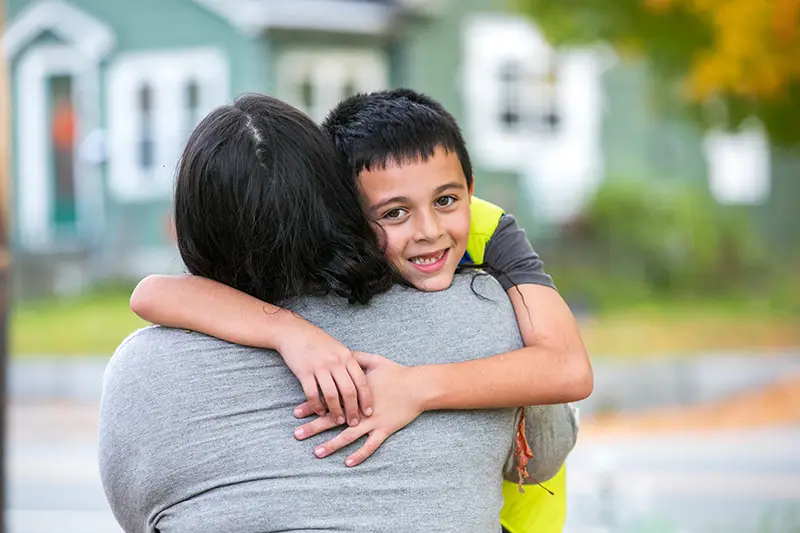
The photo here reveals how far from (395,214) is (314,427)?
1.21ft

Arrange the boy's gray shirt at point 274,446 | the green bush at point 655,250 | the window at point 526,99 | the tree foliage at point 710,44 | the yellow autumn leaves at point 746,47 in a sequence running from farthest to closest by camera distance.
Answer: the window at point 526,99
the green bush at point 655,250
the tree foliage at point 710,44
the yellow autumn leaves at point 746,47
the boy's gray shirt at point 274,446

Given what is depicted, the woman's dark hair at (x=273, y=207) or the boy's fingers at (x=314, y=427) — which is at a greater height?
the woman's dark hair at (x=273, y=207)

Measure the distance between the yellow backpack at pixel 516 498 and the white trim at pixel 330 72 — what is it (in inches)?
390

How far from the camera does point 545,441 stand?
1.38 meters

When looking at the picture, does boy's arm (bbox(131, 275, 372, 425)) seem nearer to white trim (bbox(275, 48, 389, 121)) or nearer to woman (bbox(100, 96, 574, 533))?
woman (bbox(100, 96, 574, 533))

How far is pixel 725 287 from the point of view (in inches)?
412

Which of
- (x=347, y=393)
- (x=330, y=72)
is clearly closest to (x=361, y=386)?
(x=347, y=393)

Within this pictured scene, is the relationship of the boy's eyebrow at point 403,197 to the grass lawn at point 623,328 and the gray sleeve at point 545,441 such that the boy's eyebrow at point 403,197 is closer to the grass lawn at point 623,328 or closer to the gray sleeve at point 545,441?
the gray sleeve at point 545,441

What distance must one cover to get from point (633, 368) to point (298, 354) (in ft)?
25.0

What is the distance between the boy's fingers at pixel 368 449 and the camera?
113cm

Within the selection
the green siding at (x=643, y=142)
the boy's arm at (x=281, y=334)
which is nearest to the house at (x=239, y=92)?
the green siding at (x=643, y=142)

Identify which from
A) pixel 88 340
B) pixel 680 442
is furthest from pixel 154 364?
pixel 88 340

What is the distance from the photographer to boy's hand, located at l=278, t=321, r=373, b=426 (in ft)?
3.70

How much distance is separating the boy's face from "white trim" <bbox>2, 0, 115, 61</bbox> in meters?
10.5
